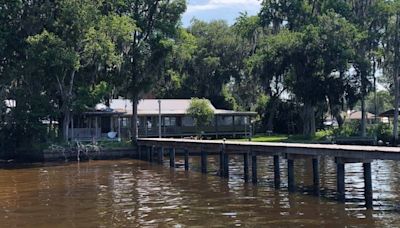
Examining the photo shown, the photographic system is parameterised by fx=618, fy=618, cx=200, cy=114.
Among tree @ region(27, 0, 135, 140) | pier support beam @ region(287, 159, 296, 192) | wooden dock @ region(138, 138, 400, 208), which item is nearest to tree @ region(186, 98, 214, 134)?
tree @ region(27, 0, 135, 140)

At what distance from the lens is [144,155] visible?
44.4 m

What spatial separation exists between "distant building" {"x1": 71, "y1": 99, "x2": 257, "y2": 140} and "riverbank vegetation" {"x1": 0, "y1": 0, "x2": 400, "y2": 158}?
2054 millimetres

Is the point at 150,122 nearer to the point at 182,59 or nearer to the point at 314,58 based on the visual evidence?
the point at 182,59

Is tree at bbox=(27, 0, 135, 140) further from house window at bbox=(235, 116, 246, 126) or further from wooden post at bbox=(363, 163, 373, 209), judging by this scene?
wooden post at bbox=(363, 163, 373, 209)

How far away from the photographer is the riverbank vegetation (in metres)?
44.0

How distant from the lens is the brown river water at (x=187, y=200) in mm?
16625

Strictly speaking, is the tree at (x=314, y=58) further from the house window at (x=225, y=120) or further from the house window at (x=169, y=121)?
the house window at (x=169, y=121)

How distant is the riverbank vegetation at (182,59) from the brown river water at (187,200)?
1368 centimetres

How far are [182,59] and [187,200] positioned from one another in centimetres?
3346

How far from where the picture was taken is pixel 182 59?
53.2 meters

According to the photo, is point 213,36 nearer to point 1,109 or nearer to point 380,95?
point 1,109

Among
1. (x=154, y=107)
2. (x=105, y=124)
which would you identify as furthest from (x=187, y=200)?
(x=154, y=107)

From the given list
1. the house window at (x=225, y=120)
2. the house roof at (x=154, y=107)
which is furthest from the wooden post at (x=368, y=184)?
the house window at (x=225, y=120)

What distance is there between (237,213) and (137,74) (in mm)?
33330
